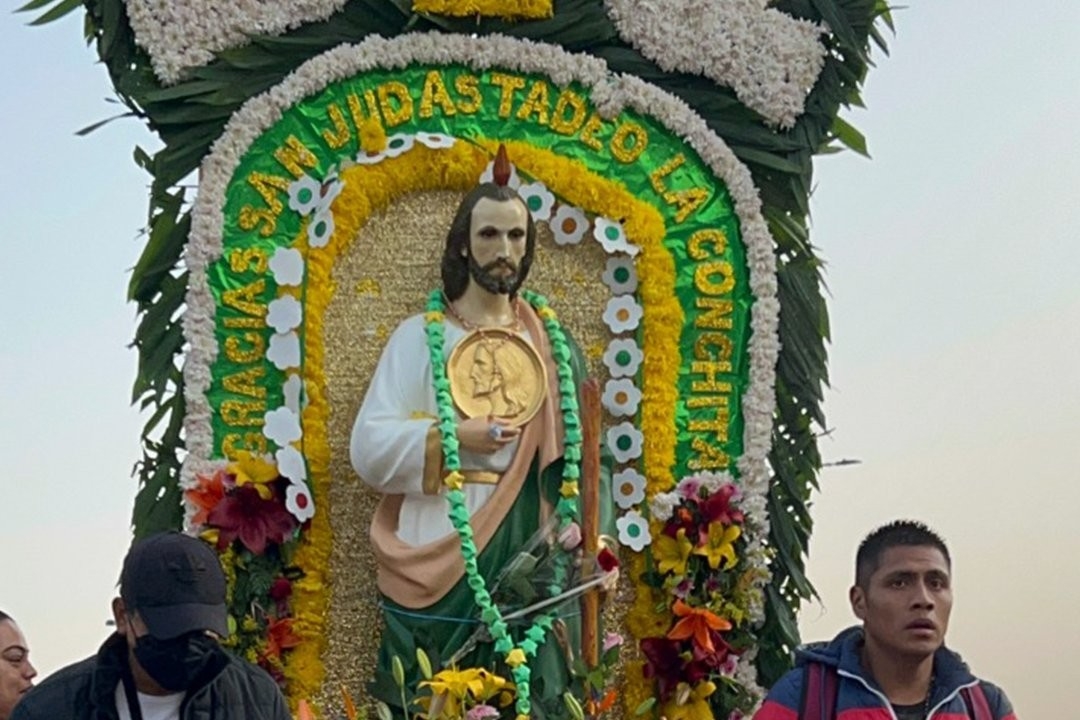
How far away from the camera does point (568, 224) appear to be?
27.1ft

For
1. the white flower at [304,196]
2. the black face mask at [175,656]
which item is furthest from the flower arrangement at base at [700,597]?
the black face mask at [175,656]

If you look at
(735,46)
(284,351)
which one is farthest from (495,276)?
(735,46)

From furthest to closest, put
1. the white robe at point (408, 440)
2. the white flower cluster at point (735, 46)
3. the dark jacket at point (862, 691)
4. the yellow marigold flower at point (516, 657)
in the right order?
the white flower cluster at point (735, 46), the white robe at point (408, 440), the yellow marigold flower at point (516, 657), the dark jacket at point (862, 691)

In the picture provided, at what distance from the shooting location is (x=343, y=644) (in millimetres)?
7961

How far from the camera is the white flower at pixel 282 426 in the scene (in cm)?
787

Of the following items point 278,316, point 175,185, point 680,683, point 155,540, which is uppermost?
point 175,185

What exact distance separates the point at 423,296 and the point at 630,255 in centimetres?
90


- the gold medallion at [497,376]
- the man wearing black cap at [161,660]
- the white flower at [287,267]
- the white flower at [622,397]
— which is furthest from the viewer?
the white flower at [622,397]

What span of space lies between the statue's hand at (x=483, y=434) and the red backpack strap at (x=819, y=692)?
2.99 meters

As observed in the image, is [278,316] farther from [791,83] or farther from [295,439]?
[791,83]

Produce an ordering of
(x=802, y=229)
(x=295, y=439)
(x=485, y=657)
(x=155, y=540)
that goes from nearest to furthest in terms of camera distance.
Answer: (x=155, y=540)
(x=485, y=657)
(x=295, y=439)
(x=802, y=229)

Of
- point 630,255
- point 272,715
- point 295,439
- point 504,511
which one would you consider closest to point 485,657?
point 504,511

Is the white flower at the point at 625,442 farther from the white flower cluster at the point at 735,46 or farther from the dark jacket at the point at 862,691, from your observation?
the dark jacket at the point at 862,691

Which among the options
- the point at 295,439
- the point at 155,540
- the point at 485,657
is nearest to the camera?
the point at 155,540
